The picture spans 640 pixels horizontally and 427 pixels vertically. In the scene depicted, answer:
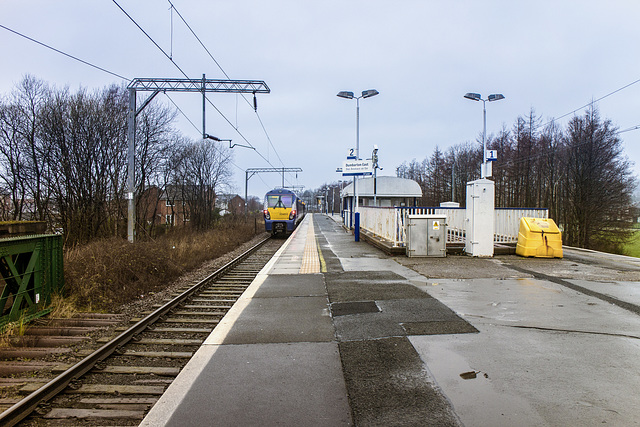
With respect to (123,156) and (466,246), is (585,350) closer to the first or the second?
(466,246)

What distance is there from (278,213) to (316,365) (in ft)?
79.9

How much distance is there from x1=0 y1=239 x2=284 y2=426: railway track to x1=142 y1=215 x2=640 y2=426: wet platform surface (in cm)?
36

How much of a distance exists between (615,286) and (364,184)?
2700 centimetres

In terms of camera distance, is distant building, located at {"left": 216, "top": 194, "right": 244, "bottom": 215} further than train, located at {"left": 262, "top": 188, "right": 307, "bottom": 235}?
Yes

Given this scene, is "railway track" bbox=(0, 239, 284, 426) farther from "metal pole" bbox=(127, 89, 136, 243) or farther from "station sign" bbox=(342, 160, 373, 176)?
"station sign" bbox=(342, 160, 373, 176)

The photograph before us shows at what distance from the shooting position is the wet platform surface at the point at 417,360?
331 cm

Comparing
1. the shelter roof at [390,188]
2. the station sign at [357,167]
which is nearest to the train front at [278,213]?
the station sign at [357,167]

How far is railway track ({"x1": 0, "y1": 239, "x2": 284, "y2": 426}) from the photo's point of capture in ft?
11.7

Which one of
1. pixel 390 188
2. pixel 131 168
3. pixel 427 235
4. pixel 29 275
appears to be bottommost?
pixel 29 275

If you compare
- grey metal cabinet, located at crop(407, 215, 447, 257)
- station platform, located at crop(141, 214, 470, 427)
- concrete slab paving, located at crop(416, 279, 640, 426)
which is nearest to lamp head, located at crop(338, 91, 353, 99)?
grey metal cabinet, located at crop(407, 215, 447, 257)

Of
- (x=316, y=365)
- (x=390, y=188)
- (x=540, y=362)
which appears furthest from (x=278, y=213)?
(x=540, y=362)

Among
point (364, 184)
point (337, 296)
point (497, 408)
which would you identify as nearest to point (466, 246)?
point (337, 296)

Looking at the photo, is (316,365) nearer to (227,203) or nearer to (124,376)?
(124,376)

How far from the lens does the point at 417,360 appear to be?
4.37 m
